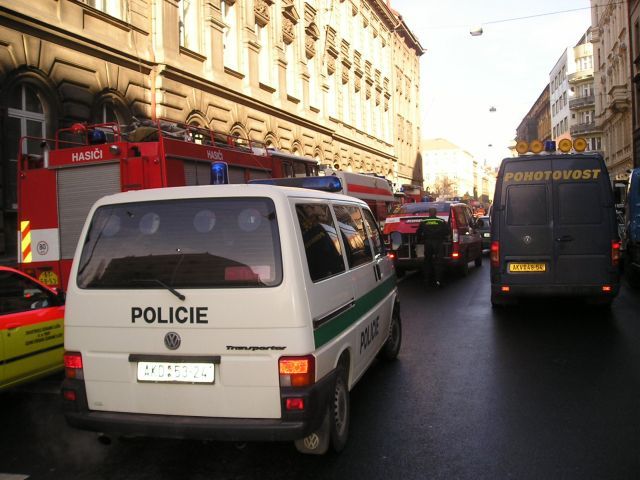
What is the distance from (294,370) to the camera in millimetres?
3279

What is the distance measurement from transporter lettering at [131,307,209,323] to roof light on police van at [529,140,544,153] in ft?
22.8

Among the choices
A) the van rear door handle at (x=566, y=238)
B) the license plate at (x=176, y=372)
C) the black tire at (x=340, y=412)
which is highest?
the van rear door handle at (x=566, y=238)

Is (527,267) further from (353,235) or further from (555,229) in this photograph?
(353,235)

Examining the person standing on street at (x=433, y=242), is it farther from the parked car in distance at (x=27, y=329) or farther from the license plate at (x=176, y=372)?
the license plate at (x=176, y=372)

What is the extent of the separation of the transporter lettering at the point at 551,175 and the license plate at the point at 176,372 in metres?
6.61

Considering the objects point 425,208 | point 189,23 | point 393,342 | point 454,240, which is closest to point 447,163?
point 189,23

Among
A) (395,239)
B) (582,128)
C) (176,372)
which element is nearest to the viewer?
(176,372)

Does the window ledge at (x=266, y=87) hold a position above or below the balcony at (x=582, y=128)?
below

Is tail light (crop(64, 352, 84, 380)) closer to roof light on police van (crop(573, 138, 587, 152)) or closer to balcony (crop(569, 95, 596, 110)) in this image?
roof light on police van (crop(573, 138, 587, 152))

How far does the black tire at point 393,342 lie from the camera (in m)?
6.20

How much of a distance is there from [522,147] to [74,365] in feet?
24.1

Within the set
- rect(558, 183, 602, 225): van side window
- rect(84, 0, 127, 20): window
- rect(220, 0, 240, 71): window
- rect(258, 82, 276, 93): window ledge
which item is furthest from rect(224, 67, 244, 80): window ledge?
rect(558, 183, 602, 225): van side window

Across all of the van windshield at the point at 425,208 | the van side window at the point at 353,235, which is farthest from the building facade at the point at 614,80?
the van side window at the point at 353,235

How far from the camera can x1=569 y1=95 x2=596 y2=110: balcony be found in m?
69.6
